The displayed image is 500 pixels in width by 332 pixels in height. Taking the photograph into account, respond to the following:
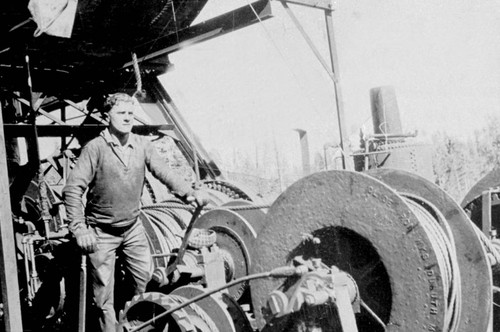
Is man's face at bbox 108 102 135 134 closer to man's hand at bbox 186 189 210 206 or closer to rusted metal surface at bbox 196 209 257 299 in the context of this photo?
man's hand at bbox 186 189 210 206

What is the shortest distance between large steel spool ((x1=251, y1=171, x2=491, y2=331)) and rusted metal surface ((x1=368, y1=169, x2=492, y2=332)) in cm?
1

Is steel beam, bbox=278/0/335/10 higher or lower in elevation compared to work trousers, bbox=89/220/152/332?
higher

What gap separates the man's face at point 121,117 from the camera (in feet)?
14.8

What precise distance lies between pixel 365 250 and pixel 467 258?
118cm

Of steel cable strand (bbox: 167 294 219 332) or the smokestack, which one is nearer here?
steel cable strand (bbox: 167 294 219 332)

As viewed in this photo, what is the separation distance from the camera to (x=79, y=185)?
4.38 meters

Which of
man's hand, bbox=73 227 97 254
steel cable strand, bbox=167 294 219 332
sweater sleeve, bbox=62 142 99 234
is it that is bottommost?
steel cable strand, bbox=167 294 219 332

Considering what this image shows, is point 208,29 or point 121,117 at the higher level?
point 208,29

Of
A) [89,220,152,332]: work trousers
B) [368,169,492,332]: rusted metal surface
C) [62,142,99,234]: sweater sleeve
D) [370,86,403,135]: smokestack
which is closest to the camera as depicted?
[368,169,492,332]: rusted metal surface

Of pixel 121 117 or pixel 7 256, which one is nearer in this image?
pixel 7 256

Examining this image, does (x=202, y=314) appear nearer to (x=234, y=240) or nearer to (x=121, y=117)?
(x=234, y=240)

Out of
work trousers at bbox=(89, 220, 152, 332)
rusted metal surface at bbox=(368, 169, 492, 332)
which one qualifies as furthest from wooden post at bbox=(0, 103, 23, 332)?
rusted metal surface at bbox=(368, 169, 492, 332)

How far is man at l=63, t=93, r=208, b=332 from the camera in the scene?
4445 millimetres

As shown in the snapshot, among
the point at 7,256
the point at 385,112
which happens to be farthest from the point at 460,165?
the point at 7,256
